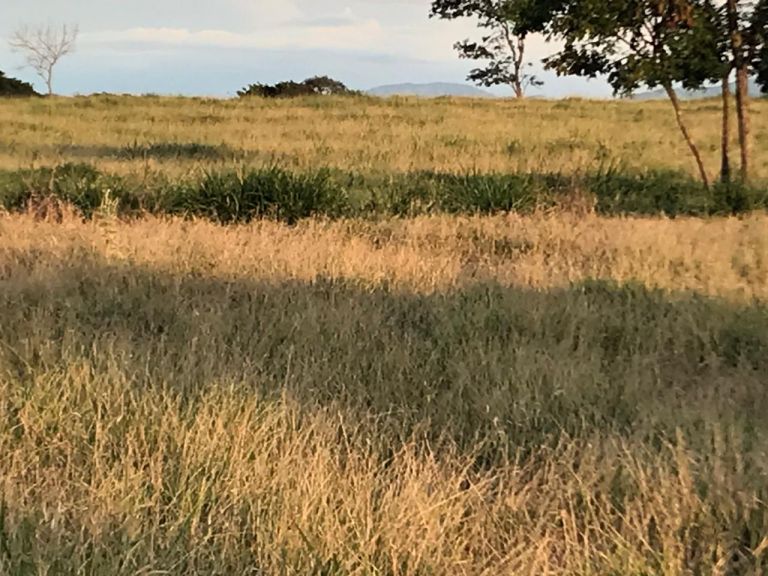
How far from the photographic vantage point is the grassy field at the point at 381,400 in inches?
108

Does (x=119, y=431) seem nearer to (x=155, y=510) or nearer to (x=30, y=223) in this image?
(x=155, y=510)

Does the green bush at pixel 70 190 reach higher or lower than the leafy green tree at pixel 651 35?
lower

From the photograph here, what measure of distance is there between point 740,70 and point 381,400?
1012 cm

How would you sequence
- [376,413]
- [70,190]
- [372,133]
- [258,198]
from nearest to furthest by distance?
[376,413] → [258,198] → [70,190] → [372,133]

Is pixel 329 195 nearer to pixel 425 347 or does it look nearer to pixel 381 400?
pixel 425 347

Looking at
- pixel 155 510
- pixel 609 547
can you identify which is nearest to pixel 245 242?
pixel 155 510

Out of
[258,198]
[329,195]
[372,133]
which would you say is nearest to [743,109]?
[329,195]

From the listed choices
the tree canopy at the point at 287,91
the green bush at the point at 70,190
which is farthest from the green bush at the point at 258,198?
the tree canopy at the point at 287,91

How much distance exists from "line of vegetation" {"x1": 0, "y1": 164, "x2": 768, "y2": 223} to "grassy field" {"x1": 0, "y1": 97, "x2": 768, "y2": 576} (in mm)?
1544

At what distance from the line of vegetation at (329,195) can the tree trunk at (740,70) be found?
2.44ft

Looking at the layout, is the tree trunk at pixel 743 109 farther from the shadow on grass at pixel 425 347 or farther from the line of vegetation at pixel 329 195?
the shadow on grass at pixel 425 347

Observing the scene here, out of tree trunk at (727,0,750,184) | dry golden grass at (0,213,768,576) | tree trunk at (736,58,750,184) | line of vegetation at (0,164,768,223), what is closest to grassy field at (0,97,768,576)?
dry golden grass at (0,213,768,576)

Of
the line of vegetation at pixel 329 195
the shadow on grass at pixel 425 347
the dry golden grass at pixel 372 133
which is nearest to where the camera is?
the shadow on grass at pixel 425 347

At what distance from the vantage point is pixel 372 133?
22.4 metres
